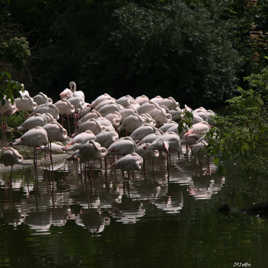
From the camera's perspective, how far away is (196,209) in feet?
27.8

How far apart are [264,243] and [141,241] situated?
3.86 feet

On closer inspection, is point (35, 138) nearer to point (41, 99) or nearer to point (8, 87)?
point (8, 87)

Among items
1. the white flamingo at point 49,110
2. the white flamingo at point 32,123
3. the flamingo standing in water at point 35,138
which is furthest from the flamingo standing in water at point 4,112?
the flamingo standing in water at point 35,138

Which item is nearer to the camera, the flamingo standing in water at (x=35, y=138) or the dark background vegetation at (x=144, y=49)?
the flamingo standing in water at (x=35, y=138)

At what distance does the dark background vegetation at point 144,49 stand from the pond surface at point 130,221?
9.41 meters

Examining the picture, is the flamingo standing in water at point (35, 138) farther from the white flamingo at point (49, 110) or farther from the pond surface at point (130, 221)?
the white flamingo at point (49, 110)

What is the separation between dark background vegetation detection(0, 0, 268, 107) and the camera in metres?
20.8

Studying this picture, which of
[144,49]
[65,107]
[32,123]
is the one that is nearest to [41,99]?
[65,107]

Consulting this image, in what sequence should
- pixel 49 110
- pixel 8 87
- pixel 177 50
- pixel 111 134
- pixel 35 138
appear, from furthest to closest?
pixel 177 50 < pixel 49 110 < pixel 111 134 < pixel 35 138 < pixel 8 87

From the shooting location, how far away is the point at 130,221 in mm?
7996

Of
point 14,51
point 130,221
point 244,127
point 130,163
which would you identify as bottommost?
point 130,221

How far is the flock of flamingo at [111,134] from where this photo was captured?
1052 cm

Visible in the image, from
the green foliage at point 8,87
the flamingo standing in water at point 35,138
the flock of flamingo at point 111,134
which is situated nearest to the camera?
the green foliage at point 8,87

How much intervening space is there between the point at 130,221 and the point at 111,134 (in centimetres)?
341
